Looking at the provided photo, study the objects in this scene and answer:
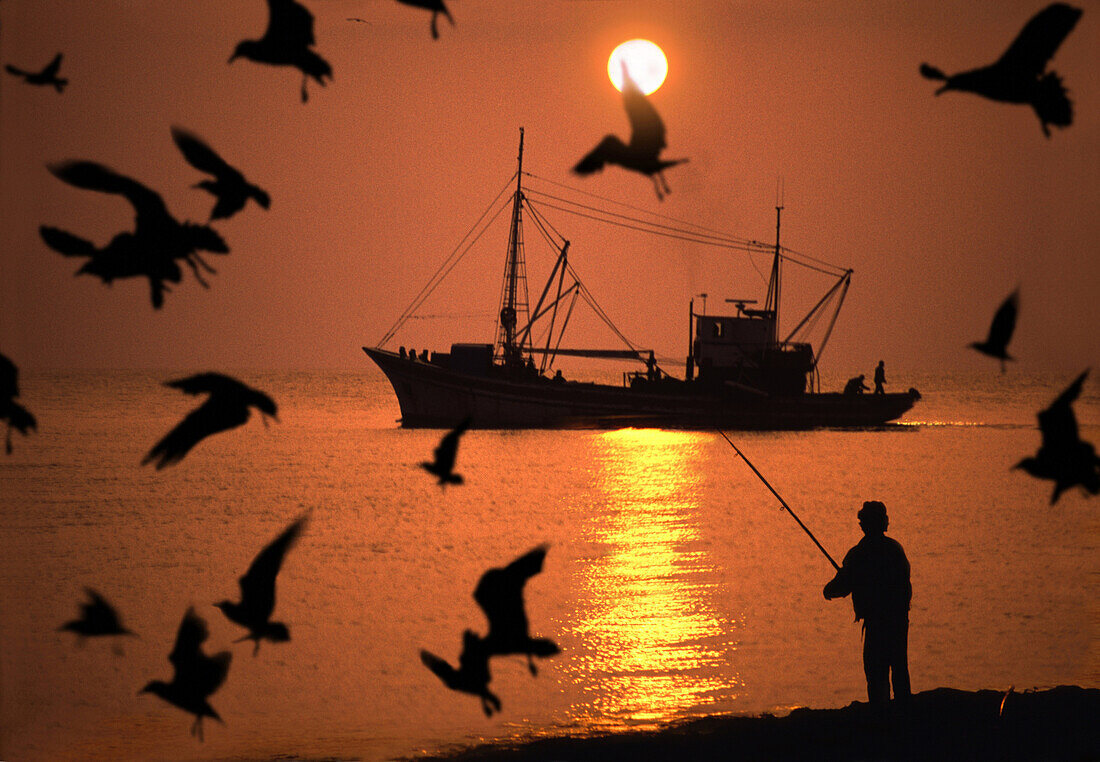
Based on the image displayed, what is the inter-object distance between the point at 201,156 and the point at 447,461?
2.57 feet

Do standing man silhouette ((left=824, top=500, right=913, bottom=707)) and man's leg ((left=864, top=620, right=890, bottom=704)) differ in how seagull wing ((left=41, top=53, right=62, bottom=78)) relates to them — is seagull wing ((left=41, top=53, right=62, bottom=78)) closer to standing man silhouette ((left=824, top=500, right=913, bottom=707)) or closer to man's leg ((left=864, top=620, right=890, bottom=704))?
standing man silhouette ((left=824, top=500, right=913, bottom=707))

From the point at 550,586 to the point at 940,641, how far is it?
791 cm

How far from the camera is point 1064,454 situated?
73.5 inches

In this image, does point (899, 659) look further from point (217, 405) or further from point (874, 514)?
point (217, 405)

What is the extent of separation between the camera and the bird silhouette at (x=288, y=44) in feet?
5.98

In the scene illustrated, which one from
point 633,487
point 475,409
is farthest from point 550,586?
point 475,409

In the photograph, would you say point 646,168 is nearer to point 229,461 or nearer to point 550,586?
point 550,586

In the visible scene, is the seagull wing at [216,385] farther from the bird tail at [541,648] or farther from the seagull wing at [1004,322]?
the seagull wing at [1004,322]

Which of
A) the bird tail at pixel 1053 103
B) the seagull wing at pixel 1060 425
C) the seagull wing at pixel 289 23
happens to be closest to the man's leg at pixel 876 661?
the seagull wing at pixel 1060 425

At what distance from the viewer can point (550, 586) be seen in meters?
21.6

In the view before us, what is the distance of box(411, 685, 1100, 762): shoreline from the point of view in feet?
26.0

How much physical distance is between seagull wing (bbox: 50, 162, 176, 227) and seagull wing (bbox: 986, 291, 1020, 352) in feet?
4.77

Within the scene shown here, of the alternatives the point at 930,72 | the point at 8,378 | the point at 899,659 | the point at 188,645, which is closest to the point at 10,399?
the point at 8,378

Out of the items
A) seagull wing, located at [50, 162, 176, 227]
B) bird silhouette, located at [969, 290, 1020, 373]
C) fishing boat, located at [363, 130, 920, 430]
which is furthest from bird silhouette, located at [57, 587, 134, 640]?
fishing boat, located at [363, 130, 920, 430]
